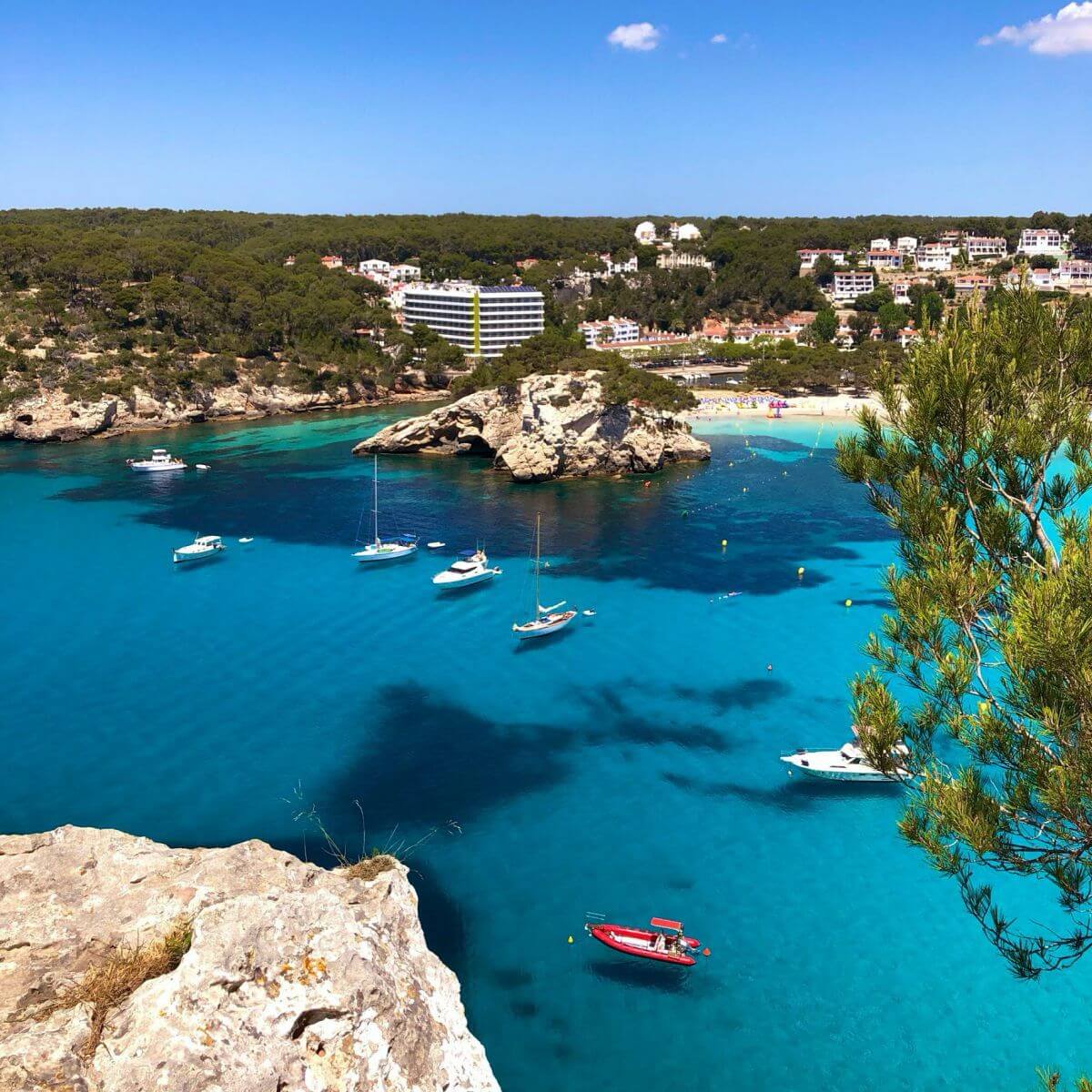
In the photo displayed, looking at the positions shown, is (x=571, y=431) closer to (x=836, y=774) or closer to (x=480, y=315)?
(x=836, y=774)

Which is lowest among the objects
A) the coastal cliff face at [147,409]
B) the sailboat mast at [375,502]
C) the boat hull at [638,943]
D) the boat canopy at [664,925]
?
the boat hull at [638,943]

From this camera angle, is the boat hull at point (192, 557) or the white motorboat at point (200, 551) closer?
the boat hull at point (192, 557)

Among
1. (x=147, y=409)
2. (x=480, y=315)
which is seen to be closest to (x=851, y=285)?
(x=480, y=315)

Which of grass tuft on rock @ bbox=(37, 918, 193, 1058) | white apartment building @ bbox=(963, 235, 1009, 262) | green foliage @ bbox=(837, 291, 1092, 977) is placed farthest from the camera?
white apartment building @ bbox=(963, 235, 1009, 262)

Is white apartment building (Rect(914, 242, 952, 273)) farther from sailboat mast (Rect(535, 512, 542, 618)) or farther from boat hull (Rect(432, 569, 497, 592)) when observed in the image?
boat hull (Rect(432, 569, 497, 592))

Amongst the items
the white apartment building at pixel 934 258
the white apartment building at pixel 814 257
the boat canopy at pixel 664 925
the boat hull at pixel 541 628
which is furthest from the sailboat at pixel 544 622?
the white apartment building at pixel 934 258

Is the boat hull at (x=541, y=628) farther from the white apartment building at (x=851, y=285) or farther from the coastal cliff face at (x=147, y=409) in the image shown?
the white apartment building at (x=851, y=285)

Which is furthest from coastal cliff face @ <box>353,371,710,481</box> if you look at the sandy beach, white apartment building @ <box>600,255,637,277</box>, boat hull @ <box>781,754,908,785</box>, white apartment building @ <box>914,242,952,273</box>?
white apartment building @ <box>914,242,952,273</box>
